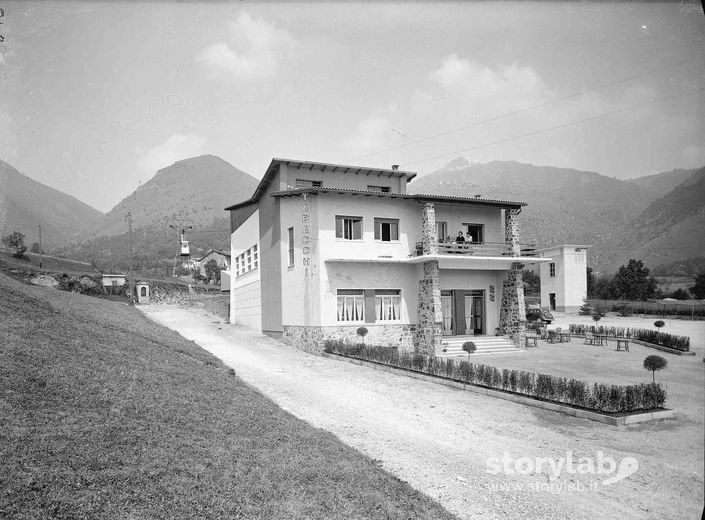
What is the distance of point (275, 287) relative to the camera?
2423cm

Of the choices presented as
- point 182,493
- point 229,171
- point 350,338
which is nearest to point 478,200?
point 350,338

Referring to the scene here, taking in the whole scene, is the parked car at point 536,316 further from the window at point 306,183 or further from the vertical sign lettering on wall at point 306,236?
the vertical sign lettering on wall at point 306,236

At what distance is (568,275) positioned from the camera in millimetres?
45719

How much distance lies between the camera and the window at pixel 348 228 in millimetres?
22203

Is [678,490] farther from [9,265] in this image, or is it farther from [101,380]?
[9,265]

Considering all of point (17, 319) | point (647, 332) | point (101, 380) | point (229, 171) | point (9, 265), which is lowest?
point (647, 332)

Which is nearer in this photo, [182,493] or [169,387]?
[182,493]

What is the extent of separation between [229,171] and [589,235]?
102 metres

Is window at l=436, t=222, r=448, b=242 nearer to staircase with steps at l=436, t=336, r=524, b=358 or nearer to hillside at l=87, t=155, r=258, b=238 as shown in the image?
staircase with steps at l=436, t=336, r=524, b=358

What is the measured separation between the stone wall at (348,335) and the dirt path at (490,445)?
19.4ft

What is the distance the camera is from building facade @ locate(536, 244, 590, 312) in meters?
45.2

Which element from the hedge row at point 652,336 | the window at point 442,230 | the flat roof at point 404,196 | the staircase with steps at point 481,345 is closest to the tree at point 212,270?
the flat roof at point 404,196

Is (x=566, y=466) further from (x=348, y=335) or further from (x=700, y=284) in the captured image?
(x=348, y=335)

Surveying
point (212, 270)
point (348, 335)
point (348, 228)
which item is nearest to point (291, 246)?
point (348, 228)
